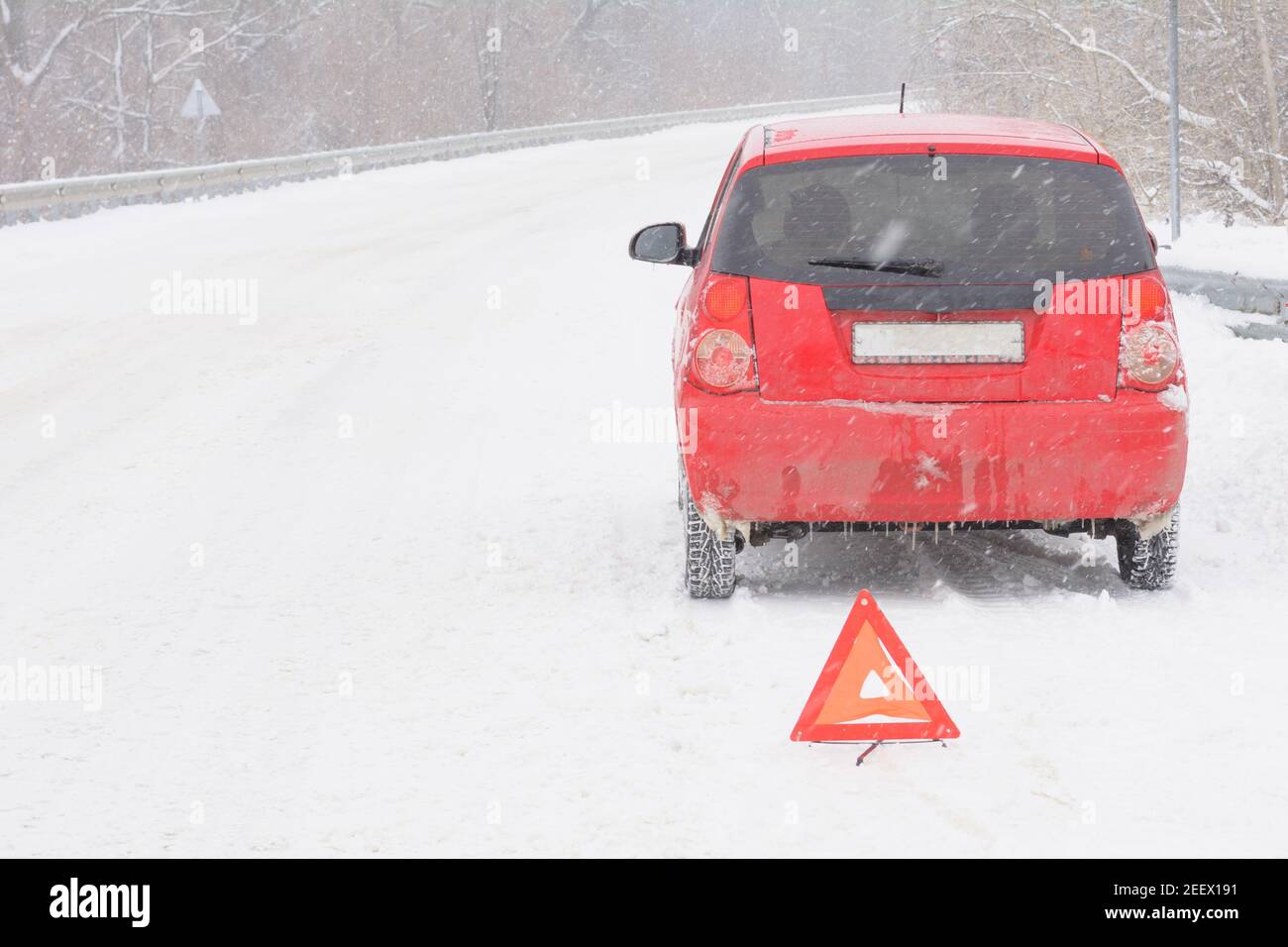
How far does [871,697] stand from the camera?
4.50 meters

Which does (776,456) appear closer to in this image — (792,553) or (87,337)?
(792,553)

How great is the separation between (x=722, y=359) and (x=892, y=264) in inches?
25.6

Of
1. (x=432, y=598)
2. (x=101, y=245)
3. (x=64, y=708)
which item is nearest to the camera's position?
(x=64, y=708)

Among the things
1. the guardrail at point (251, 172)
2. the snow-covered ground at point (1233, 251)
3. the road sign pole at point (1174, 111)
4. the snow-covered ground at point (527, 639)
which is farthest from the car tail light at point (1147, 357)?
the guardrail at point (251, 172)

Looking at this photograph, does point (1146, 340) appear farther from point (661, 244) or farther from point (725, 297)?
point (661, 244)

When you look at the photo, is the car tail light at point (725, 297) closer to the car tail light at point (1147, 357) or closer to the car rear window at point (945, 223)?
the car rear window at point (945, 223)

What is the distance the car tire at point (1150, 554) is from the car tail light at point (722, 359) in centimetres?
150

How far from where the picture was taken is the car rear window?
219 inches

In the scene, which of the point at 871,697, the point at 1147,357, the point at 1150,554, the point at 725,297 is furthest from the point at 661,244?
the point at 871,697

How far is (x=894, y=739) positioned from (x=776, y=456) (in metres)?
1.35

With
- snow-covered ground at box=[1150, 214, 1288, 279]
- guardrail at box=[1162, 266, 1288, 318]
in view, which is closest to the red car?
guardrail at box=[1162, 266, 1288, 318]
